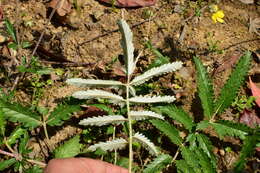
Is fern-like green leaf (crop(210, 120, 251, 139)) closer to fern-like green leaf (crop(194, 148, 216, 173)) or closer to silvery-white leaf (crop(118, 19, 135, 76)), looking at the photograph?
fern-like green leaf (crop(194, 148, 216, 173))

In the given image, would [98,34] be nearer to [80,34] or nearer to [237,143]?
[80,34]

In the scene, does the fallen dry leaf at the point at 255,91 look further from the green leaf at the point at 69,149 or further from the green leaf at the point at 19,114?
the green leaf at the point at 19,114

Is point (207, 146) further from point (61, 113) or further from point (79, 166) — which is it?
point (61, 113)

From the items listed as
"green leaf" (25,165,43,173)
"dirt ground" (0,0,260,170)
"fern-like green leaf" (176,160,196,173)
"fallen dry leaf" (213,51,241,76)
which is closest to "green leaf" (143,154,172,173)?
"fern-like green leaf" (176,160,196,173)

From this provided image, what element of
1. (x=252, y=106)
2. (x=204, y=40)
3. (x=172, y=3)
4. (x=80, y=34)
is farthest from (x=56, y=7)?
(x=252, y=106)

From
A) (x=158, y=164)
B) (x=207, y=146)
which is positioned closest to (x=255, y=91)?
(x=207, y=146)
